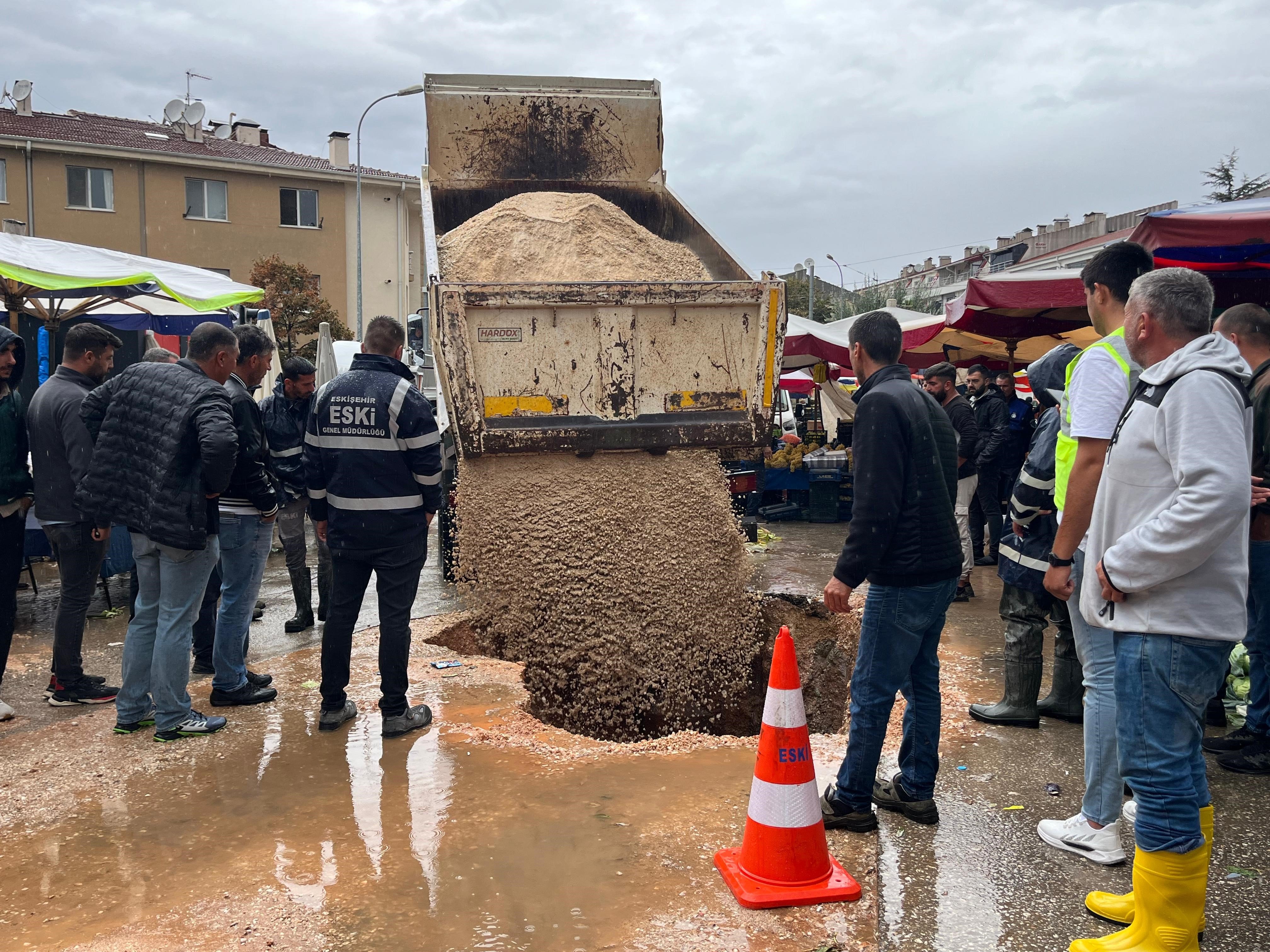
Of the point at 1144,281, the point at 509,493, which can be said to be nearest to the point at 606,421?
the point at 509,493

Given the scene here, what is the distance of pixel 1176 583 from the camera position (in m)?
2.51

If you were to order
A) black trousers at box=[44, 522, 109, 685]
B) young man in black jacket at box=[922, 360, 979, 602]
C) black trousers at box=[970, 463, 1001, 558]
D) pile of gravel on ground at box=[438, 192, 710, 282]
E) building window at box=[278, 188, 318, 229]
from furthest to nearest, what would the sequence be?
building window at box=[278, 188, 318, 229] < black trousers at box=[970, 463, 1001, 558] < young man in black jacket at box=[922, 360, 979, 602] < pile of gravel on ground at box=[438, 192, 710, 282] < black trousers at box=[44, 522, 109, 685]

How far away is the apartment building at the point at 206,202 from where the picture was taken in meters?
27.5

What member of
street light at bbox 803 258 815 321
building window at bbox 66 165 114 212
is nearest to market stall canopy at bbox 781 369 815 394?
street light at bbox 803 258 815 321

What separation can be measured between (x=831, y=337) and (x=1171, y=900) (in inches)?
411

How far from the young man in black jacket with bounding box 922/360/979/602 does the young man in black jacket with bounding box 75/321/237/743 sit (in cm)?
513

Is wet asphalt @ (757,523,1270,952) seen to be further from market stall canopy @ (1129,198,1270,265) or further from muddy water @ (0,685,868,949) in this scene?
Result: market stall canopy @ (1129,198,1270,265)

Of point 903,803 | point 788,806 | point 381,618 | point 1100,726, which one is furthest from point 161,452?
point 1100,726

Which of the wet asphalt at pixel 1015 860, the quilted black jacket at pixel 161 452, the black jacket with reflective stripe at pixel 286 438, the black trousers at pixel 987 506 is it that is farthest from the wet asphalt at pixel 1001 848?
the black trousers at pixel 987 506

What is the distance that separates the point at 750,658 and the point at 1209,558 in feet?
12.0

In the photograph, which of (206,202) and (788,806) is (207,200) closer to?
(206,202)

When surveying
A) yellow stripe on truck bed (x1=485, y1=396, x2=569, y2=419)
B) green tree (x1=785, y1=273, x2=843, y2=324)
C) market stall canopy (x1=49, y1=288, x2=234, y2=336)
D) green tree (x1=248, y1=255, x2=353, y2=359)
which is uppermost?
green tree (x1=785, y1=273, x2=843, y2=324)

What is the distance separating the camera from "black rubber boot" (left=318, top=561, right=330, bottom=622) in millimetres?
6133

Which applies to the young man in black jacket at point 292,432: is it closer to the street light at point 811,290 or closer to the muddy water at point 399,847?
the muddy water at point 399,847
